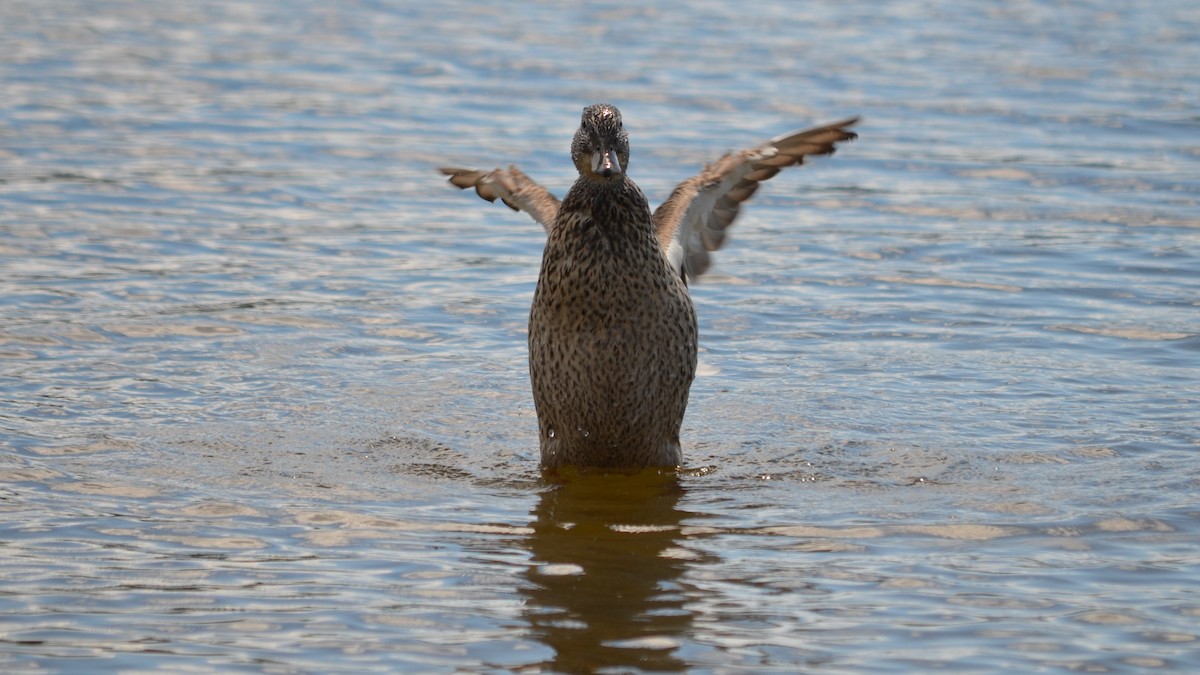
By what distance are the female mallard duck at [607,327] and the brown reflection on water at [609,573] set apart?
0.70ft

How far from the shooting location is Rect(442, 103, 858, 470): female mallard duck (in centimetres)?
734

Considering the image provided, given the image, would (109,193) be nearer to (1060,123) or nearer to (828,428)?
(828,428)

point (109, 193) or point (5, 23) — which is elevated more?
point (5, 23)

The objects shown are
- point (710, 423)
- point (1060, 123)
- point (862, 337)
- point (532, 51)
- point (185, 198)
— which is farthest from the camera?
point (532, 51)

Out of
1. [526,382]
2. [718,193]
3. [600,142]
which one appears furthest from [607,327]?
[526,382]

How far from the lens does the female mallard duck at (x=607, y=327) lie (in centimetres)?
734

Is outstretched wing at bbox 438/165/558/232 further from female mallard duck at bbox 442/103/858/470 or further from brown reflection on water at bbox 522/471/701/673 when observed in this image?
brown reflection on water at bbox 522/471/701/673

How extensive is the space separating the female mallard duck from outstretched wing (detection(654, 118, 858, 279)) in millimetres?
576

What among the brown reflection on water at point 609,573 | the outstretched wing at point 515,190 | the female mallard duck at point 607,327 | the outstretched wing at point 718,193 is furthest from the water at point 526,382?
the outstretched wing at point 515,190

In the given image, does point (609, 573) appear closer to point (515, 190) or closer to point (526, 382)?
point (515, 190)

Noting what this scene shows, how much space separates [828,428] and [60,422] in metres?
3.46

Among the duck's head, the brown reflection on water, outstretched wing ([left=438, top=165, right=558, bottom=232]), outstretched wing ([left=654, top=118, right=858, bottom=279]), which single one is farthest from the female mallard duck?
outstretched wing ([left=438, top=165, right=558, bottom=232])

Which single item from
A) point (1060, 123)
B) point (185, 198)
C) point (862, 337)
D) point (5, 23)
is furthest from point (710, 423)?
point (5, 23)

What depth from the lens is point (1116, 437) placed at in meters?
7.96
